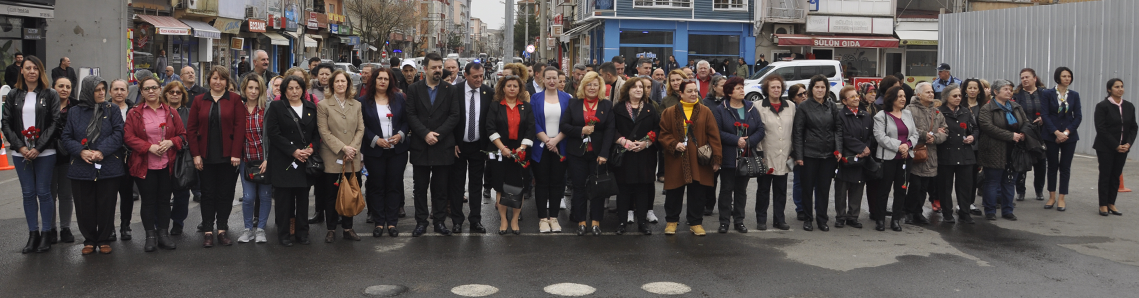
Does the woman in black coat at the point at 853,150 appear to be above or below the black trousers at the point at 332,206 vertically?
above

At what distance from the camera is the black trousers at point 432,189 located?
823 centimetres

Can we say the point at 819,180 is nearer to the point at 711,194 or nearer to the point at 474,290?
the point at 711,194

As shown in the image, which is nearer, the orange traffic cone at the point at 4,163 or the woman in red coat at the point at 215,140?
the woman in red coat at the point at 215,140

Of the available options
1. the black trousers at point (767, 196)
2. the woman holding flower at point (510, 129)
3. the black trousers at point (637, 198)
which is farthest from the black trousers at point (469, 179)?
the black trousers at point (767, 196)

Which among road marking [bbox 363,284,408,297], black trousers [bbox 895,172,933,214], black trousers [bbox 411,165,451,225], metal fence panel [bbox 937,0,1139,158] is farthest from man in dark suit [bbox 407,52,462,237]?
metal fence panel [bbox 937,0,1139,158]

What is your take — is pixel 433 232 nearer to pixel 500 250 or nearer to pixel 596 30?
pixel 500 250

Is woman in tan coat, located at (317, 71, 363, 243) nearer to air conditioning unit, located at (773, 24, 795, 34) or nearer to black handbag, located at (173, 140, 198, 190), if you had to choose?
black handbag, located at (173, 140, 198, 190)

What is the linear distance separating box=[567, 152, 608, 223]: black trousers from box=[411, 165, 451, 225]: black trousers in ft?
3.13

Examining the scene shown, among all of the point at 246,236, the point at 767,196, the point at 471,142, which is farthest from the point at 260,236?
the point at 767,196

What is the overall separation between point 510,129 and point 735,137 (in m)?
2.04

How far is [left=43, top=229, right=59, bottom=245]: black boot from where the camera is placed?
7387 mm

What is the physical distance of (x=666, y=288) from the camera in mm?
Answer: 6254

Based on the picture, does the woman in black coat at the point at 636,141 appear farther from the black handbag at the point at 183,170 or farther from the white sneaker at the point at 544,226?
the black handbag at the point at 183,170

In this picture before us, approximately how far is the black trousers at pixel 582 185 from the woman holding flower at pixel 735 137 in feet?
3.78
